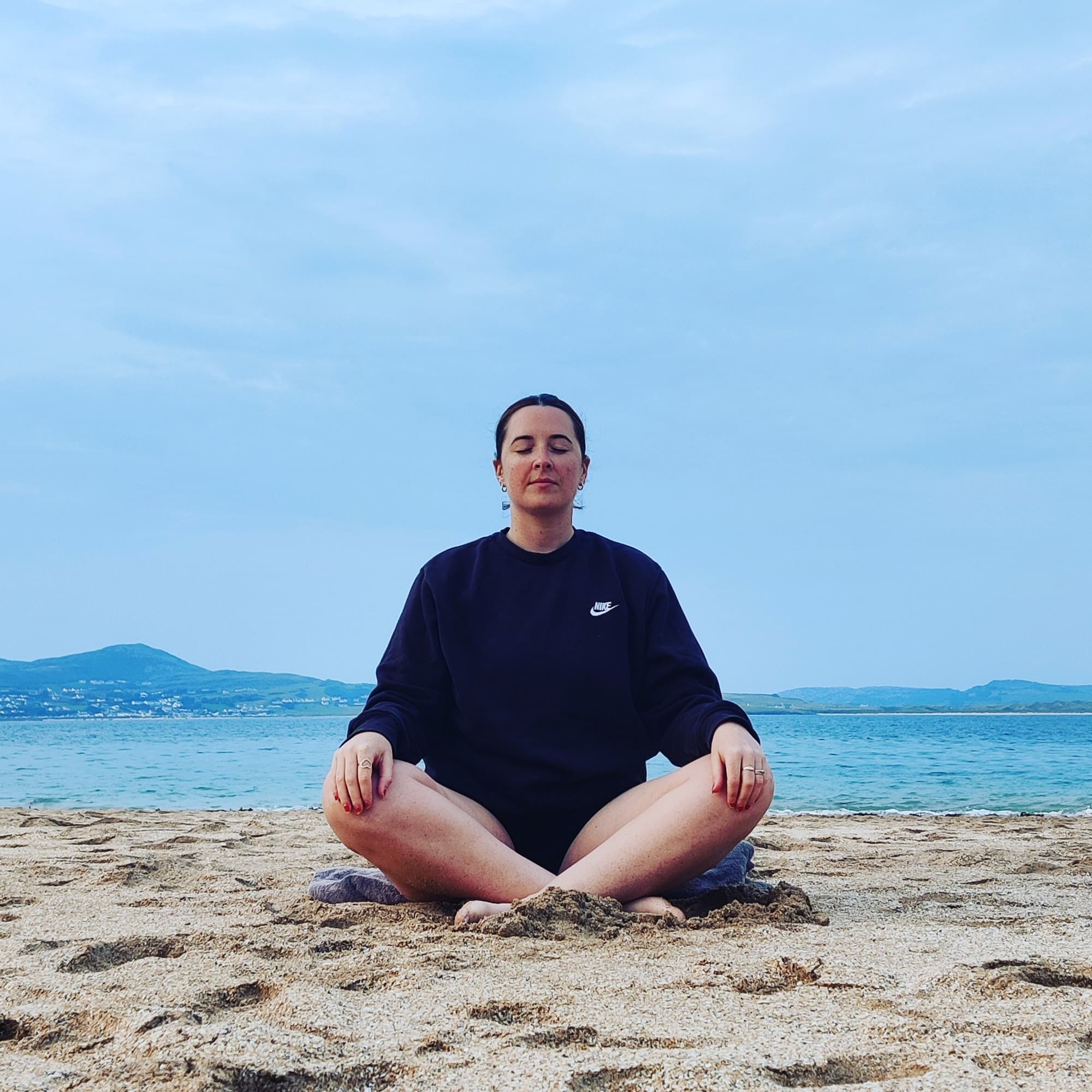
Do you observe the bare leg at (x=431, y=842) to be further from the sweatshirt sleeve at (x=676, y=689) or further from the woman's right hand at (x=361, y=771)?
the sweatshirt sleeve at (x=676, y=689)

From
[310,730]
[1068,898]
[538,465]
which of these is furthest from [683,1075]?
[310,730]

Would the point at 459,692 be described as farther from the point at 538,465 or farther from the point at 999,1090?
the point at 999,1090

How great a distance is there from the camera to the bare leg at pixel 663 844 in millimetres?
2764

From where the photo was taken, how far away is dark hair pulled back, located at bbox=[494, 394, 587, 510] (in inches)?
129

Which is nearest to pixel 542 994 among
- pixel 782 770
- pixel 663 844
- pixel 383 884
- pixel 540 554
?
pixel 663 844

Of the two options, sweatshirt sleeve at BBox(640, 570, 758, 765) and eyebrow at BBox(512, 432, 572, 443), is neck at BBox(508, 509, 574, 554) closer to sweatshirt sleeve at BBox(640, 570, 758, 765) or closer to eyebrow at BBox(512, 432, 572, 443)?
eyebrow at BBox(512, 432, 572, 443)

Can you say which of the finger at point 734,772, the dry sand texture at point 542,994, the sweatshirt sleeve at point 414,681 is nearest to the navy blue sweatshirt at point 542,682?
the sweatshirt sleeve at point 414,681

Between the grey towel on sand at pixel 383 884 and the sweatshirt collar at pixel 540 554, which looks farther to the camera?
the sweatshirt collar at pixel 540 554

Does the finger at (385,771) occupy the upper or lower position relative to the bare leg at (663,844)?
upper

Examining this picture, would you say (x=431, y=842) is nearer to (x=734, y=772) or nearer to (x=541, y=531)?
(x=734, y=772)

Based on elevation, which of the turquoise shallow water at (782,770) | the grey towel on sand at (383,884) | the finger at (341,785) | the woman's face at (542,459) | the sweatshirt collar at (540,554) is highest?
the woman's face at (542,459)

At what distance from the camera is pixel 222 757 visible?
25.5 metres

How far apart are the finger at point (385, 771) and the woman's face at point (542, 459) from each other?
36.9 inches

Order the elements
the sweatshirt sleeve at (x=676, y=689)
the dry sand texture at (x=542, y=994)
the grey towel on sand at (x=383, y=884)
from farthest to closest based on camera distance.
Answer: the grey towel on sand at (x=383, y=884)
the sweatshirt sleeve at (x=676, y=689)
the dry sand texture at (x=542, y=994)
